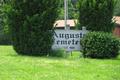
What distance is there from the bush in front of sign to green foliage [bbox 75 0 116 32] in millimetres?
1121

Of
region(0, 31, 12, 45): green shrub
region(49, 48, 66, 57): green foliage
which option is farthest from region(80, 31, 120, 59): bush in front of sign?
region(0, 31, 12, 45): green shrub

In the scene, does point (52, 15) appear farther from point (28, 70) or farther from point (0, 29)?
point (0, 29)

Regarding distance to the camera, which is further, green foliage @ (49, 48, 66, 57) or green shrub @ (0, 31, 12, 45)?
green shrub @ (0, 31, 12, 45)

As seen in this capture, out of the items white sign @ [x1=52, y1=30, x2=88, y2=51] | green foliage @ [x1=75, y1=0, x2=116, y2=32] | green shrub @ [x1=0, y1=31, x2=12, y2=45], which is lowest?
green shrub @ [x1=0, y1=31, x2=12, y2=45]

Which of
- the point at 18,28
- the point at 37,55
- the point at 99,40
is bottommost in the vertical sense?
the point at 37,55

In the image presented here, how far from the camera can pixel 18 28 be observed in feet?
37.3

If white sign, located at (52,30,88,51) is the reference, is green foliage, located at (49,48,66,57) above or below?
below

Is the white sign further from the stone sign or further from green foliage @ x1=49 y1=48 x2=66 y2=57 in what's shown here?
green foliage @ x1=49 y1=48 x2=66 y2=57

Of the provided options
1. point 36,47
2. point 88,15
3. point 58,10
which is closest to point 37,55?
point 36,47

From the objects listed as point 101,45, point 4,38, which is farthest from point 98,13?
point 4,38

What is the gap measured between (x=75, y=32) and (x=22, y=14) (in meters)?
3.81

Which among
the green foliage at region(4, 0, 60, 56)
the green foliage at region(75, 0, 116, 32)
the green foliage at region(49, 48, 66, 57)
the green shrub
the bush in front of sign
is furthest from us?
the green shrub

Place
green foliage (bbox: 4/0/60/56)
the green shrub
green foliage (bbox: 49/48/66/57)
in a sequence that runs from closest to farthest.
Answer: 1. green foliage (bbox: 4/0/60/56)
2. green foliage (bbox: 49/48/66/57)
3. the green shrub

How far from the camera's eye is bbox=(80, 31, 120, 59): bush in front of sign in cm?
1179
